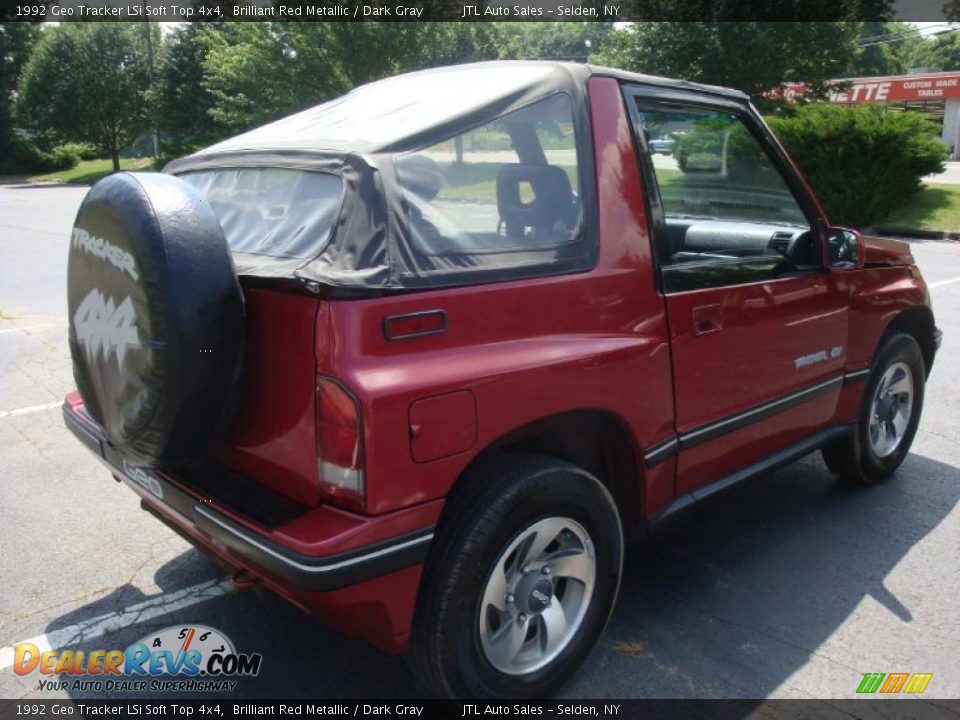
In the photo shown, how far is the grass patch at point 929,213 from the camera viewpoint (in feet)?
53.8

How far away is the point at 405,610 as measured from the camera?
225 cm

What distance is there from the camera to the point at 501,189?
2.74 meters

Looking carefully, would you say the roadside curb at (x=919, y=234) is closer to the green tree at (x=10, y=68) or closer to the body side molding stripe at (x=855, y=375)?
the body side molding stripe at (x=855, y=375)

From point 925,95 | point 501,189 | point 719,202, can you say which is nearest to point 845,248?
point 719,202

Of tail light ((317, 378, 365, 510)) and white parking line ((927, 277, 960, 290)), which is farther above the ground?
tail light ((317, 378, 365, 510))

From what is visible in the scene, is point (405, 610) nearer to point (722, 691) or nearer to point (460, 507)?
point (460, 507)

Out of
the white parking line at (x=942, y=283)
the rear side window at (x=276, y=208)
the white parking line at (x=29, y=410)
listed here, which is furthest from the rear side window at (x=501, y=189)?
the white parking line at (x=942, y=283)

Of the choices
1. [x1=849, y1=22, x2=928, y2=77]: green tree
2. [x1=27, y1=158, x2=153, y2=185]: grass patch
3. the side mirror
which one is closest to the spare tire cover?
the side mirror

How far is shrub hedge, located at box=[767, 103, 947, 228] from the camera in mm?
15844

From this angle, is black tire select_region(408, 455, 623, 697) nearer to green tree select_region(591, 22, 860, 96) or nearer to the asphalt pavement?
the asphalt pavement

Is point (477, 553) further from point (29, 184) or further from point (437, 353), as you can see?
point (29, 184)

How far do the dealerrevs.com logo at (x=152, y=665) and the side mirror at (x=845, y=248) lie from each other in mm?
2880

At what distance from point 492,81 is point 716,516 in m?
2.38

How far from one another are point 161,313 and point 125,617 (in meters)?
1.59
